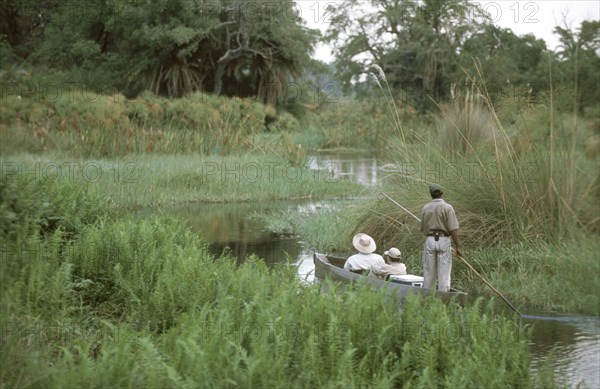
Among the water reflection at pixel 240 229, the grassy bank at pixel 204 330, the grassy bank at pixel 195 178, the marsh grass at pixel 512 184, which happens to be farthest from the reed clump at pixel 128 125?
the grassy bank at pixel 204 330

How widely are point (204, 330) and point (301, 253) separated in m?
7.67

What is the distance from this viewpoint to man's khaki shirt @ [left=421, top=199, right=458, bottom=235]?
976 cm

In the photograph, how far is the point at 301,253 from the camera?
46.5 ft

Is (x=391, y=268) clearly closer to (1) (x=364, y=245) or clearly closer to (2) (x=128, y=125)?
(1) (x=364, y=245)

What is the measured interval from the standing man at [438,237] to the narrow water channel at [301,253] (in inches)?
44.1

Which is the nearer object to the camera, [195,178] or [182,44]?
[195,178]

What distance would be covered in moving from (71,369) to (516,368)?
3.35m

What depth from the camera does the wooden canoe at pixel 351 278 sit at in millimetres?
9430

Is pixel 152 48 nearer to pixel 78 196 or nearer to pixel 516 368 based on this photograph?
pixel 78 196

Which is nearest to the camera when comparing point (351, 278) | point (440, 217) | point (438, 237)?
point (440, 217)

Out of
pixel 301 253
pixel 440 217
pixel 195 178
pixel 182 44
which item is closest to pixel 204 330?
pixel 440 217

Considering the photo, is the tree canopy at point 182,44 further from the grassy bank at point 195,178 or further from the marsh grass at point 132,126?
the grassy bank at point 195,178

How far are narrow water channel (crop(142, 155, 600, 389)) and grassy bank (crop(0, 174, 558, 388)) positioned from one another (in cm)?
91

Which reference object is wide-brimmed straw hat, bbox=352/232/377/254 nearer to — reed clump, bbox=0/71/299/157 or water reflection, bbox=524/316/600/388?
water reflection, bbox=524/316/600/388
